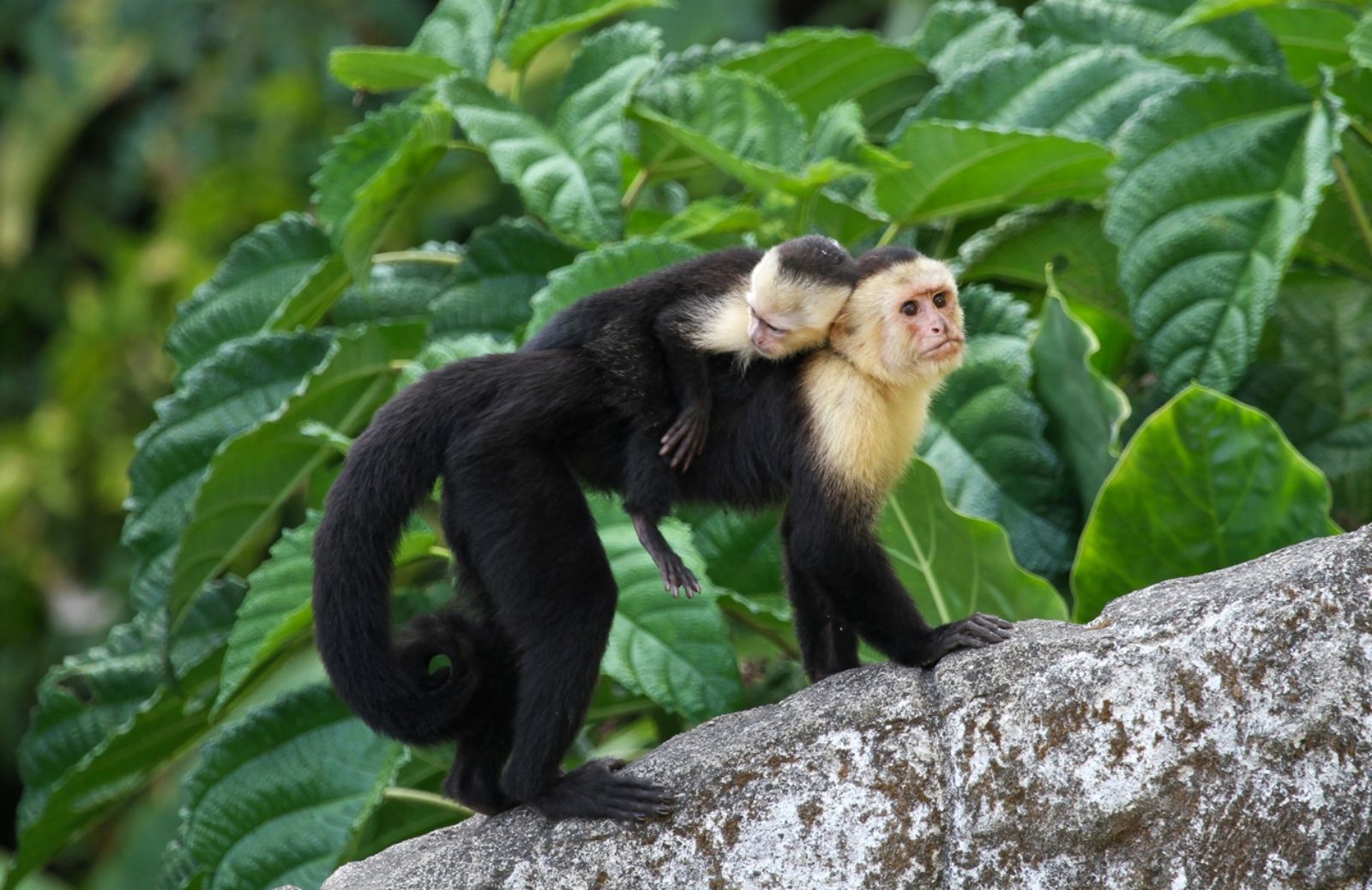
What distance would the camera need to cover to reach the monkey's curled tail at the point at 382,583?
2377mm

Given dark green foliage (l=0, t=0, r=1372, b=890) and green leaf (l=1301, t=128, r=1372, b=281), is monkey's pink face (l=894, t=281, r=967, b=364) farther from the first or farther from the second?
green leaf (l=1301, t=128, r=1372, b=281)

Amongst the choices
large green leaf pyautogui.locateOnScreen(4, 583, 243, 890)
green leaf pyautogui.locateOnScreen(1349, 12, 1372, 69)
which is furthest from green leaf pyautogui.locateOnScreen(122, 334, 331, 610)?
green leaf pyautogui.locateOnScreen(1349, 12, 1372, 69)

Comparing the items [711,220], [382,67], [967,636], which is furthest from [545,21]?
[967,636]

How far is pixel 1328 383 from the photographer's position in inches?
148

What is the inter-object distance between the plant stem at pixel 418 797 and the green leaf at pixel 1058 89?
209cm

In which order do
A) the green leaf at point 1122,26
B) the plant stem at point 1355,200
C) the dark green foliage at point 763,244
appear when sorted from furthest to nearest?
the green leaf at point 1122,26, the plant stem at point 1355,200, the dark green foliage at point 763,244

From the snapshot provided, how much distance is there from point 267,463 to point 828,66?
1.88 metres

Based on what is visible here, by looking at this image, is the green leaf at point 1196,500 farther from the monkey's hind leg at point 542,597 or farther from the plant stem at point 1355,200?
the monkey's hind leg at point 542,597

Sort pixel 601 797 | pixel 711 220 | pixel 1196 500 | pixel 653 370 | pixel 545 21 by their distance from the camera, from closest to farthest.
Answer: pixel 601 797, pixel 653 370, pixel 1196 500, pixel 711 220, pixel 545 21

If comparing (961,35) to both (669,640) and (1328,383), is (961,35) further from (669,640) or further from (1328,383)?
(669,640)

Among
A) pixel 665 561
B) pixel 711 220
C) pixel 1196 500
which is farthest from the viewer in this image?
pixel 711 220

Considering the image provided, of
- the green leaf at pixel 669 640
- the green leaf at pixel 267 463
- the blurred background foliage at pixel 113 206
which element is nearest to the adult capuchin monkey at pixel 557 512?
the green leaf at pixel 669 640

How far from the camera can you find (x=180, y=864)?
3303 mm

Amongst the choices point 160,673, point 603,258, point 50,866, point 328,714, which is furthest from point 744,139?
point 50,866
